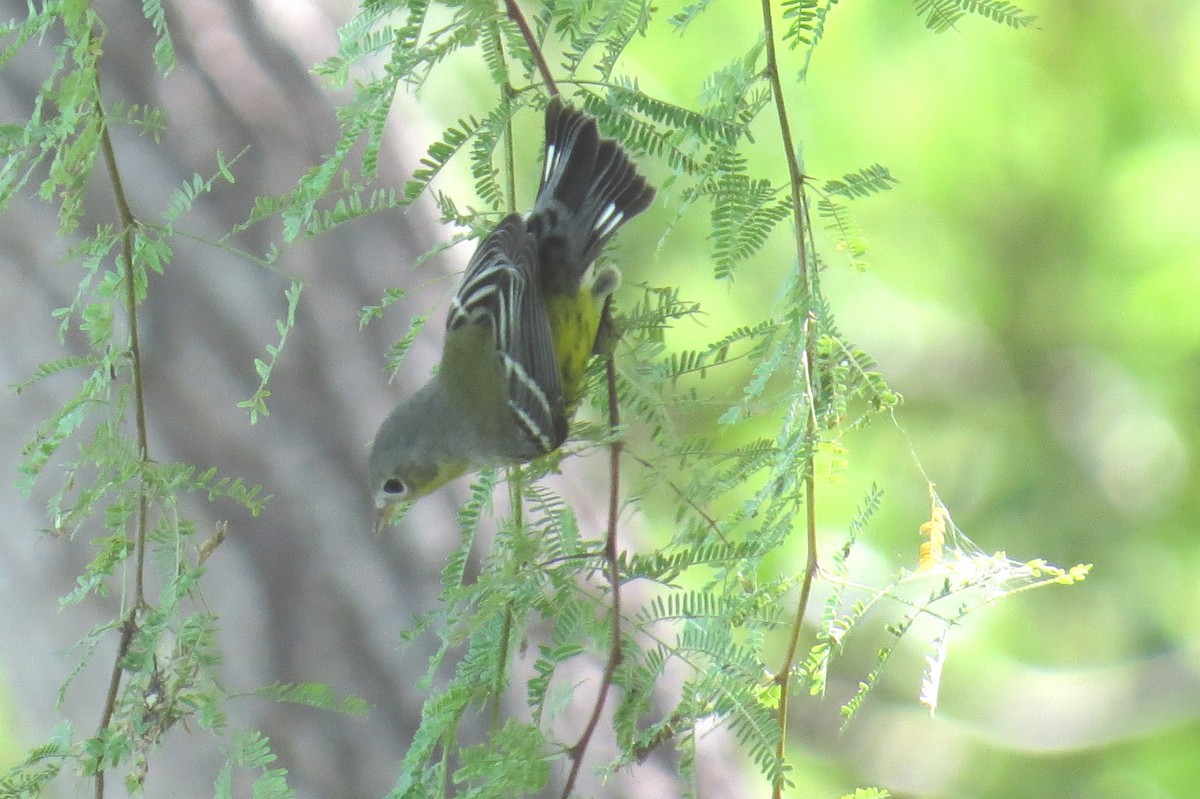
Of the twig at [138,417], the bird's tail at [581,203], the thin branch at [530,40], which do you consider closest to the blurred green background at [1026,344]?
the bird's tail at [581,203]

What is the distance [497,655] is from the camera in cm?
139

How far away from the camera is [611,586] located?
137 cm

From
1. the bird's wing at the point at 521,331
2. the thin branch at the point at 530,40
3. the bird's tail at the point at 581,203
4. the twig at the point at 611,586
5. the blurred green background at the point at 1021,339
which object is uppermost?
the blurred green background at the point at 1021,339

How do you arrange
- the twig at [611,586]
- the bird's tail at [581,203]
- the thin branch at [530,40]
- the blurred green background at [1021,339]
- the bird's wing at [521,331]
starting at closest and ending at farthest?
the twig at [611,586] → the thin branch at [530,40] → the bird's wing at [521,331] → the bird's tail at [581,203] → the blurred green background at [1021,339]

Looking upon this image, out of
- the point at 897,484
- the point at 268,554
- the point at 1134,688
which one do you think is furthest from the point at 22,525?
the point at 1134,688

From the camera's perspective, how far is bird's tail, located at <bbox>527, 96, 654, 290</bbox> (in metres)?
2.15

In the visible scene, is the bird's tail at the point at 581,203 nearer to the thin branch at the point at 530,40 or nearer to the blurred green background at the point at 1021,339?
the thin branch at the point at 530,40

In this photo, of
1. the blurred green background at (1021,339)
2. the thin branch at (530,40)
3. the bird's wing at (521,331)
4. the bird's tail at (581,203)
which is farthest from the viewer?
the blurred green background at (1021,339)

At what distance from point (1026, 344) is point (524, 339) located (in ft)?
6.42

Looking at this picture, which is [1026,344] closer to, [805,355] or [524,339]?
[524,339]

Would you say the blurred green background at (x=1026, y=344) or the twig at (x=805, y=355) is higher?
the blurred green background at (x=1026, y=344)

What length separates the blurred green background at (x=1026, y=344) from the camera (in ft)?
10.6

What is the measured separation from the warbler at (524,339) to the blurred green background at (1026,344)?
2.69 feet

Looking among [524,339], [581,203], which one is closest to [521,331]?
[524,339]
